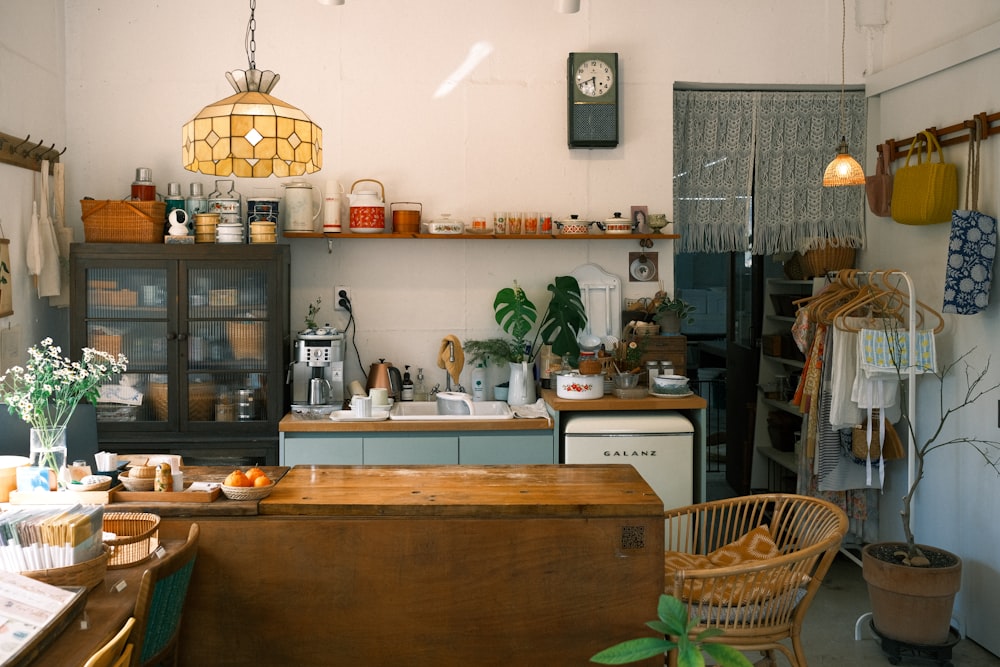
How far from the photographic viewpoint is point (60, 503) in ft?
9.29

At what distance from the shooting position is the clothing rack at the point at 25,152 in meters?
4.28

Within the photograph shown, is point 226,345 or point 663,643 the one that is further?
point 226,345

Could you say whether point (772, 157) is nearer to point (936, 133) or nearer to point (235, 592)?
point (936, 133)

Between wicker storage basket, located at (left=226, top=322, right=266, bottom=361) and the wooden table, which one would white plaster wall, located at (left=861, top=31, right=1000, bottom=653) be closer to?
wicker storage basket, located at (left=226, top=322, right=266, bottom=361)

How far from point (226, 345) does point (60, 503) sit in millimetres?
1993

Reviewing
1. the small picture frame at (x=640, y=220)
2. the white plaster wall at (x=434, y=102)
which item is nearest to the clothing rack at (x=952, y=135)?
the white plaster wall at (x=434, y=102)

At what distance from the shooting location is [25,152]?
4.50 m

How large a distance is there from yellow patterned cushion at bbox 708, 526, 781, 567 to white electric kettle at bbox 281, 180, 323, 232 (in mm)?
2760

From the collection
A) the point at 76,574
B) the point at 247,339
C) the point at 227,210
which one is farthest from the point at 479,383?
the point at 76,574

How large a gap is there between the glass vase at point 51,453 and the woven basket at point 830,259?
4.06 meters

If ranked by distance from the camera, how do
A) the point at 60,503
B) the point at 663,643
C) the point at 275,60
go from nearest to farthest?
the point at 663,643 → the point at 60,503 → the point at 275,60

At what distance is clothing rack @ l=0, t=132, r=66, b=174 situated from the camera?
4.28 metres

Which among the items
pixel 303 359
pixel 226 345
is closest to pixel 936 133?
pixel 303 359

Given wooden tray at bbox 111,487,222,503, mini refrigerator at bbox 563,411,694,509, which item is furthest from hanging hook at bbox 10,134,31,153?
mini refrigerator at bbox 563,411,694,509
